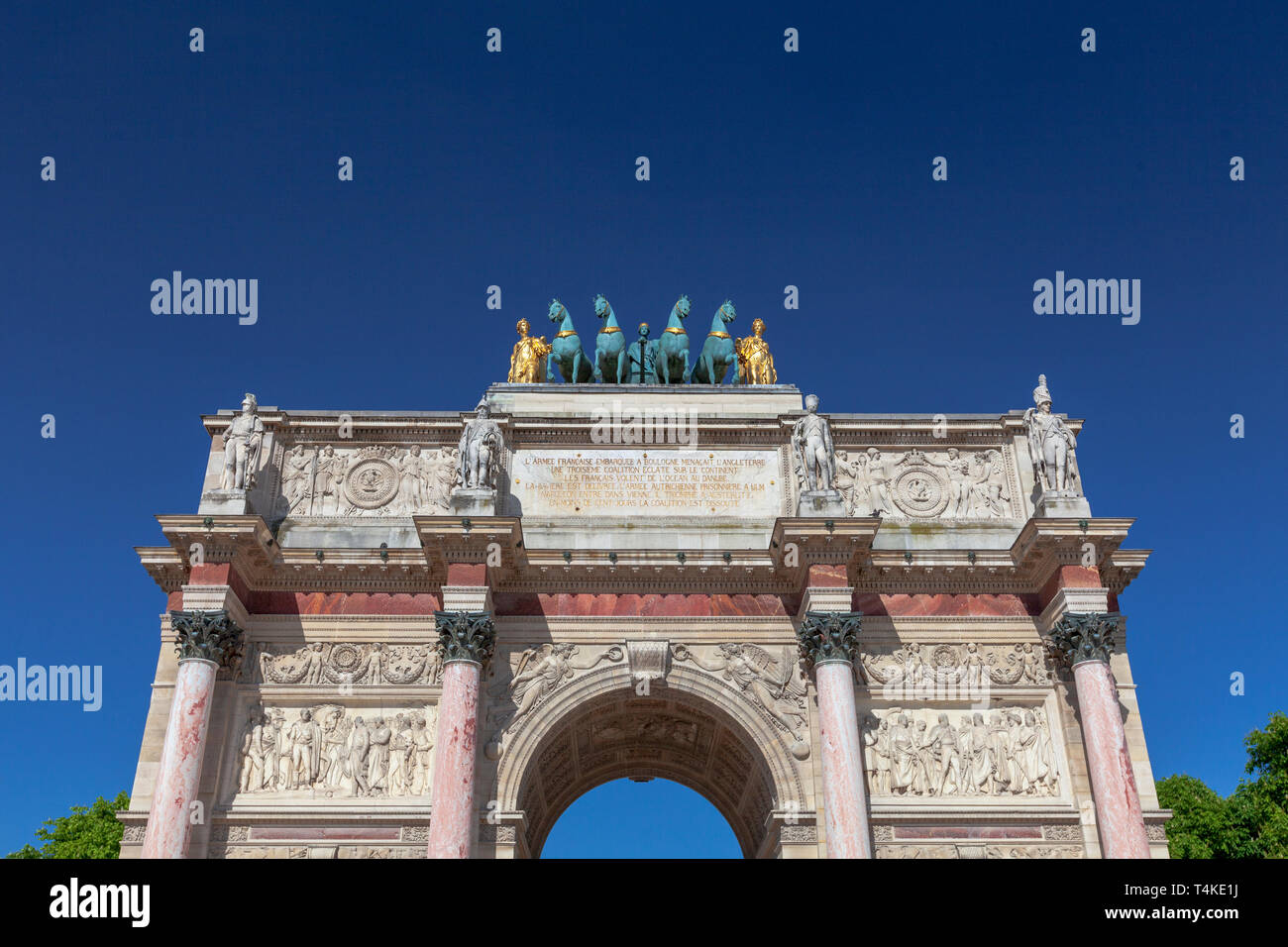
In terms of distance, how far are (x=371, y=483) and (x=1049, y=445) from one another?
14.4m

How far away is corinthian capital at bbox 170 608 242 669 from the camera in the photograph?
19.7 meters

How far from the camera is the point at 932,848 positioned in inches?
775

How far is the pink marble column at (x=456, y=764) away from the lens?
18156 millimetres

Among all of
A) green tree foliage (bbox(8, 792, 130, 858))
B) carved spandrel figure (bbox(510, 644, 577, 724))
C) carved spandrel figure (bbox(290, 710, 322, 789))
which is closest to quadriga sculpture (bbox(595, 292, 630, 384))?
carved spandrel figure (bbox(510, 644, 577, 724))

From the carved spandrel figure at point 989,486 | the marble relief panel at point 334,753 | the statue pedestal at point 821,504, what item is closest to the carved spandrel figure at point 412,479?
the marble relief panel at point 334,753

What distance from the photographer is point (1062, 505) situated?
70.6ft

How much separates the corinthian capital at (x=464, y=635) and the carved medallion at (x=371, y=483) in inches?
156

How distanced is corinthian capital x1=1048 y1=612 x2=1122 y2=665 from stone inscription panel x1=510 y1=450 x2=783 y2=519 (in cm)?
615

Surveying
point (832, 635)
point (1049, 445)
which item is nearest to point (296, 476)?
point (832, 635)
